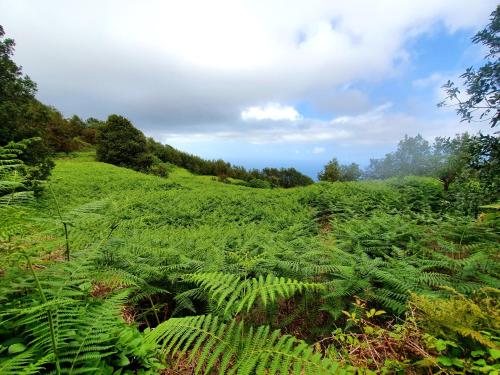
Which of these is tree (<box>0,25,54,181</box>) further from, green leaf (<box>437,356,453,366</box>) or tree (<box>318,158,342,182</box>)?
tree (<box>318,158,342,182</box>)

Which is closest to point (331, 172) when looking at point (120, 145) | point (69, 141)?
point (120, 145)

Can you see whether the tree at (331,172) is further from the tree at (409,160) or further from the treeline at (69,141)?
the tree at (409,160)

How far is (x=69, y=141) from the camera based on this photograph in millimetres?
37750

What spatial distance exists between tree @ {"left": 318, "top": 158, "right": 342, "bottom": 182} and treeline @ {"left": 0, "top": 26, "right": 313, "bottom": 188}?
28.2 ft

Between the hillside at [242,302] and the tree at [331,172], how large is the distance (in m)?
29.7

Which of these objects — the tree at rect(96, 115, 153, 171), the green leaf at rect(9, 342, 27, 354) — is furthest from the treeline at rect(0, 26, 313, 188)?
the green leaf at rect(9, 342, 27, 354)

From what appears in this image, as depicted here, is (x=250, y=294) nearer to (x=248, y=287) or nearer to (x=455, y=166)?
(x=248, y=287)

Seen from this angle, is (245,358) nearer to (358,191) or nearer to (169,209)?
(169,209)

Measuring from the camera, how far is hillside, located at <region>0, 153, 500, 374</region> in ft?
5.63

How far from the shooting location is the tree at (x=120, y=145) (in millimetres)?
33594

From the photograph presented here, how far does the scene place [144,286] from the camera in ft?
11.8

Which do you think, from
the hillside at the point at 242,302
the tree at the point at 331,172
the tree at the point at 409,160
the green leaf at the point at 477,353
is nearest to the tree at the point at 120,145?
the tree at the point at 331,172

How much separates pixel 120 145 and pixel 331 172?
2494 centimetres

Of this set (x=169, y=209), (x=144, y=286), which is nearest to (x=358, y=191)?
(x=169, y=209)
